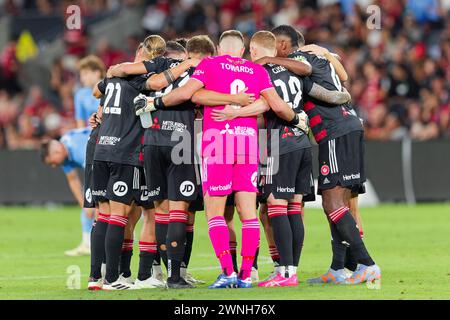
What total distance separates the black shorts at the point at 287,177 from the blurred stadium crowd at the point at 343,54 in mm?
14134

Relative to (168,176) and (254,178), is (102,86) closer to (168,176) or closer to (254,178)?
(168,176)

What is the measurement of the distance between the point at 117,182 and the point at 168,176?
51 cm

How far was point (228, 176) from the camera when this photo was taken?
10.2 meters

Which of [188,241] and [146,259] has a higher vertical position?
[188,241]

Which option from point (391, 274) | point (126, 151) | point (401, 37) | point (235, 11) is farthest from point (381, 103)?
point (126, 151)

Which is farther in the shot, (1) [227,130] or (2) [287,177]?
(2) [287,177]

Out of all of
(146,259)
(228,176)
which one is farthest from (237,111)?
(146,259)

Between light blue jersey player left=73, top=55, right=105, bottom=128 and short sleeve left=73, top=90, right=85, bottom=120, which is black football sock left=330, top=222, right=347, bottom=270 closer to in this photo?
light blue jersey player left=73, top=55, right=105, bottom=128

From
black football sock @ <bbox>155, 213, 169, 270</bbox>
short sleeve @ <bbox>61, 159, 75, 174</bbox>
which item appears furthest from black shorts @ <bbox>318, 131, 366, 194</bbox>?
short sleeve @ <bbox>61, 159, 75, 174</bbox>

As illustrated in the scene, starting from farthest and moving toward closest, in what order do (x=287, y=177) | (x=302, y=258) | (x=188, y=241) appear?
(x=302, y=258) < (x=188, y=241) < (x=287, y=177)

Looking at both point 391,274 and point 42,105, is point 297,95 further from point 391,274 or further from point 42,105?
point 42,105

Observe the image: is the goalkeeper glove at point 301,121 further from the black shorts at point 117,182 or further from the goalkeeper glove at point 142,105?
the black shorts at point 117,182

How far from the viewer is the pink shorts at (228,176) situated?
10.2 m

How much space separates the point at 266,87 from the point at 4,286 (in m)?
3.45
